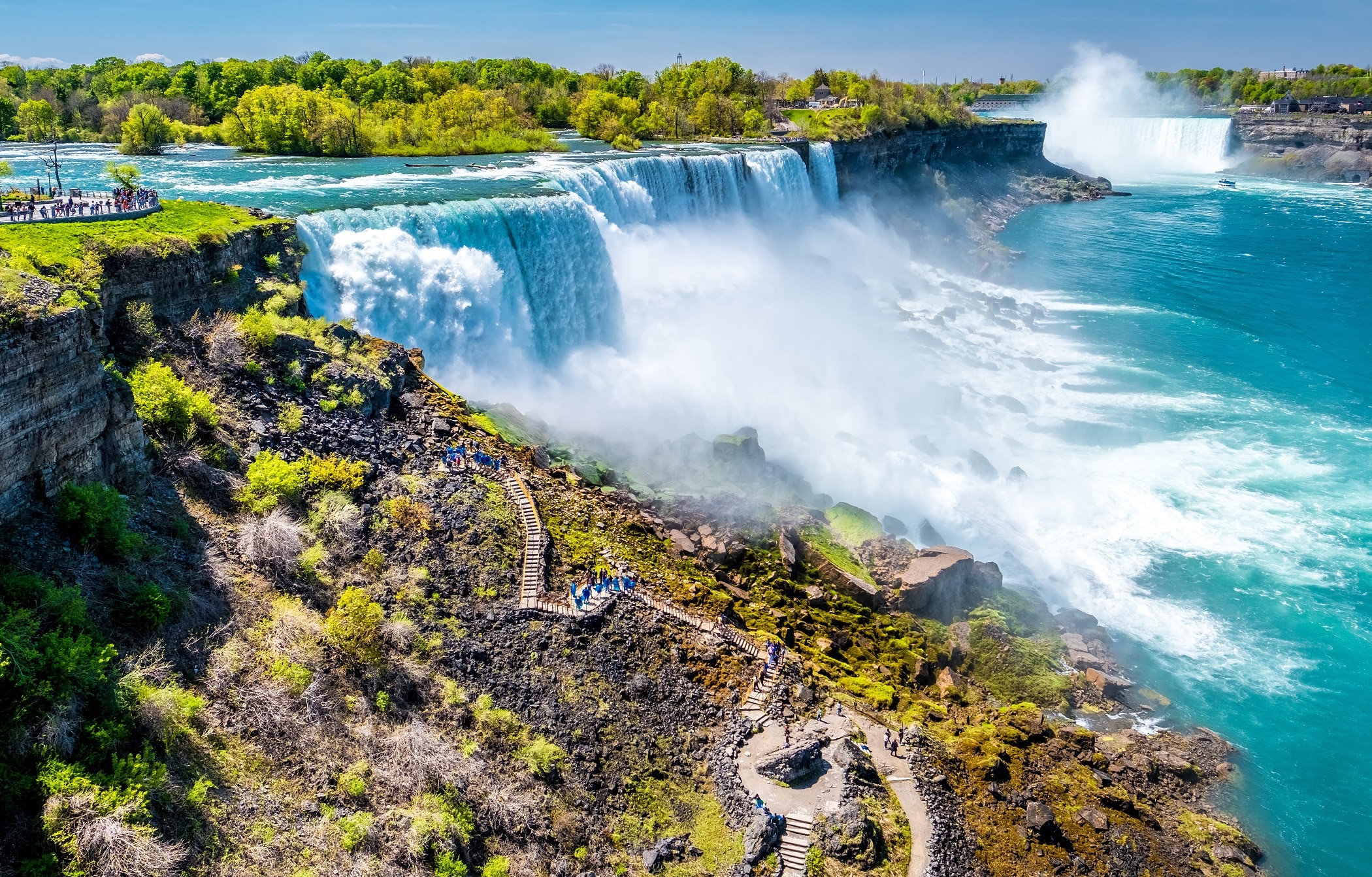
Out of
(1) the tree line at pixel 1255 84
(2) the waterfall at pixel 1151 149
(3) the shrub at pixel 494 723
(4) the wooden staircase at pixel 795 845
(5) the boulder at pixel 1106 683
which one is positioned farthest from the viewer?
(1) the tree line at pixel 1255 84

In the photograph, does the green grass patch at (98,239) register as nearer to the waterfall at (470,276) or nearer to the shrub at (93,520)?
the waterfall at (470,276)

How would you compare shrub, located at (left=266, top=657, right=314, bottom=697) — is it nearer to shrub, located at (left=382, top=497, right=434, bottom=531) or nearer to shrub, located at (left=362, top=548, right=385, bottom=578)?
shrub, located at (left=362, top=548, right=385, bottom=578)

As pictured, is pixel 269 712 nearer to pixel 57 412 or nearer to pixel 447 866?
pixel 447 866

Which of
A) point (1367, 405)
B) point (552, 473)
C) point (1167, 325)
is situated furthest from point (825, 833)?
point (1167, 325)

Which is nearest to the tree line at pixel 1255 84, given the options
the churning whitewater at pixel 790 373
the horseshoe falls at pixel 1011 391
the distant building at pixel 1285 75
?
the distant building at pixel 1285 75

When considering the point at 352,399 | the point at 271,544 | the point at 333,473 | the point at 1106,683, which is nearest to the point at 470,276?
the point at 352,399

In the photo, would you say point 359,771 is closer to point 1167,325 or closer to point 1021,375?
point 1021,375
